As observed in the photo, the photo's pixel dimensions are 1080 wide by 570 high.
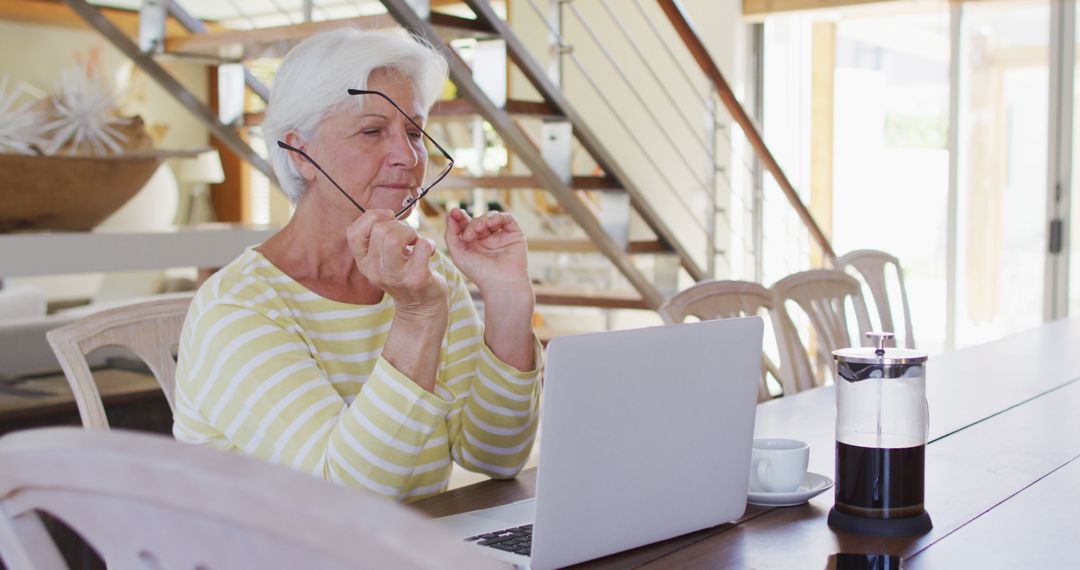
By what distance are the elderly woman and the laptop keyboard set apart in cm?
16

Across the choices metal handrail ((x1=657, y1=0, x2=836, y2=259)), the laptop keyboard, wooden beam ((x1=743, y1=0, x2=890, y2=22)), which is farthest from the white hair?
wooden beam ((x1=743, y1=0, x2=890, y2=22))

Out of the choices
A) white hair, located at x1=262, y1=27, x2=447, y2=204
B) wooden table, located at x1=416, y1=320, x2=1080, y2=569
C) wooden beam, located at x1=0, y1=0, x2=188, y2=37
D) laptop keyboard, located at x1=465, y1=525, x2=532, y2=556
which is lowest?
wooden table, located at x1=416, y1=320, x2=1080, y2=569

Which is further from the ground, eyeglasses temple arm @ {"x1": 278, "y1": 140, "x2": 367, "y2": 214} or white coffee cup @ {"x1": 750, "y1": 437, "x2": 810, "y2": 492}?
eyeglasses temple arm @ {"x1": 278, "y1": 140, "x2": 367, "y2": 214}

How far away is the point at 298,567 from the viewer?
0.45 m

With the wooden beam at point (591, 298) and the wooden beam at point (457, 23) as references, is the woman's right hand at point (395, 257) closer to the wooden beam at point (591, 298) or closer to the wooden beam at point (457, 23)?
the wooden beam at point (457, 23)

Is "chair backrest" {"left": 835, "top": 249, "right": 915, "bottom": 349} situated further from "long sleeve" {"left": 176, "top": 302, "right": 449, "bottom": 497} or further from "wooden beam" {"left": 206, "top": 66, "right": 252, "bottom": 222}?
"wooden beam" {"left": 206, "top": 66, "right": 252, "bottom": 222}

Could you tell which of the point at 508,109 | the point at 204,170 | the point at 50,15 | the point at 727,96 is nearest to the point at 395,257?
the point at 508,109

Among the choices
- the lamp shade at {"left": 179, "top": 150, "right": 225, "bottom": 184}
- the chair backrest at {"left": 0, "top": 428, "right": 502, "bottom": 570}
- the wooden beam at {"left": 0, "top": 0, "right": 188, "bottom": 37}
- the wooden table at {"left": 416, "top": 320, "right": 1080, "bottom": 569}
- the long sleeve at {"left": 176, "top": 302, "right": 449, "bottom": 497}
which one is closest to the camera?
the chair backrest at {"left": 0, "top": 428, "right": 502, "bottom": 570}

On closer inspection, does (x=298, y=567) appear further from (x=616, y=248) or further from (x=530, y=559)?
(x=616, y=248)

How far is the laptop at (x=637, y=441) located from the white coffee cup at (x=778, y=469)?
100mm

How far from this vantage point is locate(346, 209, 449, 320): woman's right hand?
1160mm

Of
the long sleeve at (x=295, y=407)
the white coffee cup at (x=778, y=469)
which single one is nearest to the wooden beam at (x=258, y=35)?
the long sleeve at (x=295, y=407)

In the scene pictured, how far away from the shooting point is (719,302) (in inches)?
81.7

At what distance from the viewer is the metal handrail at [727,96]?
145 inches
